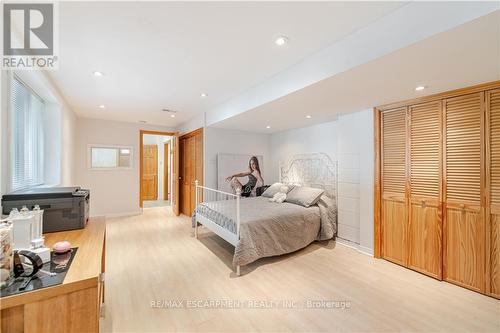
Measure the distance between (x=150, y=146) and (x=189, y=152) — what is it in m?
3.70

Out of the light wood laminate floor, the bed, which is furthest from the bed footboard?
the light wood laminate floor

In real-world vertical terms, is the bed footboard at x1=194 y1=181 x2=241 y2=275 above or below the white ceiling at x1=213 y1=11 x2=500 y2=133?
below

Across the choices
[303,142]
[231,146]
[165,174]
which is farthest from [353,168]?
[165,174]

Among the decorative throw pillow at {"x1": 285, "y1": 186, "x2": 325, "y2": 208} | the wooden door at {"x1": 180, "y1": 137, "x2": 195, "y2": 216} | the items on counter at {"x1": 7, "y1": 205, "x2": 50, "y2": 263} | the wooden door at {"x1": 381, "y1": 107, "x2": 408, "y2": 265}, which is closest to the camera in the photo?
the items on counter at {"x1": 7, "y1": 205, "x2": 50, "y2": 263}

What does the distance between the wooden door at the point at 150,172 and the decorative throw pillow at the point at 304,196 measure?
6200 mm

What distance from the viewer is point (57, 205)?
5.58 feet

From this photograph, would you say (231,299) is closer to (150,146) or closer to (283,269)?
(283,269)

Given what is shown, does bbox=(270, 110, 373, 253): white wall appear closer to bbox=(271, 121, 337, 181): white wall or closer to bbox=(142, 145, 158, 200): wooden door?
bbox=(271, 121, 337, 181): white wall

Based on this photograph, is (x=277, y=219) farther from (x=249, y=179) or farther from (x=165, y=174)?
(x=165, y=174)

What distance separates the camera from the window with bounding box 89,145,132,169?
5225 mm

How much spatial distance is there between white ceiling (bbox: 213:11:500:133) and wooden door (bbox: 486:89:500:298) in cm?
31

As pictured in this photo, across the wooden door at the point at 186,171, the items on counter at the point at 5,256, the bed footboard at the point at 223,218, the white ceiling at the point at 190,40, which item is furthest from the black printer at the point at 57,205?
the wooden door at the point at 186,171

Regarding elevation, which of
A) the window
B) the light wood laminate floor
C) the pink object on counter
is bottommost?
the light wood laminate floor

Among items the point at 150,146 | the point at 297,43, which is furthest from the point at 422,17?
the point at 150,146
